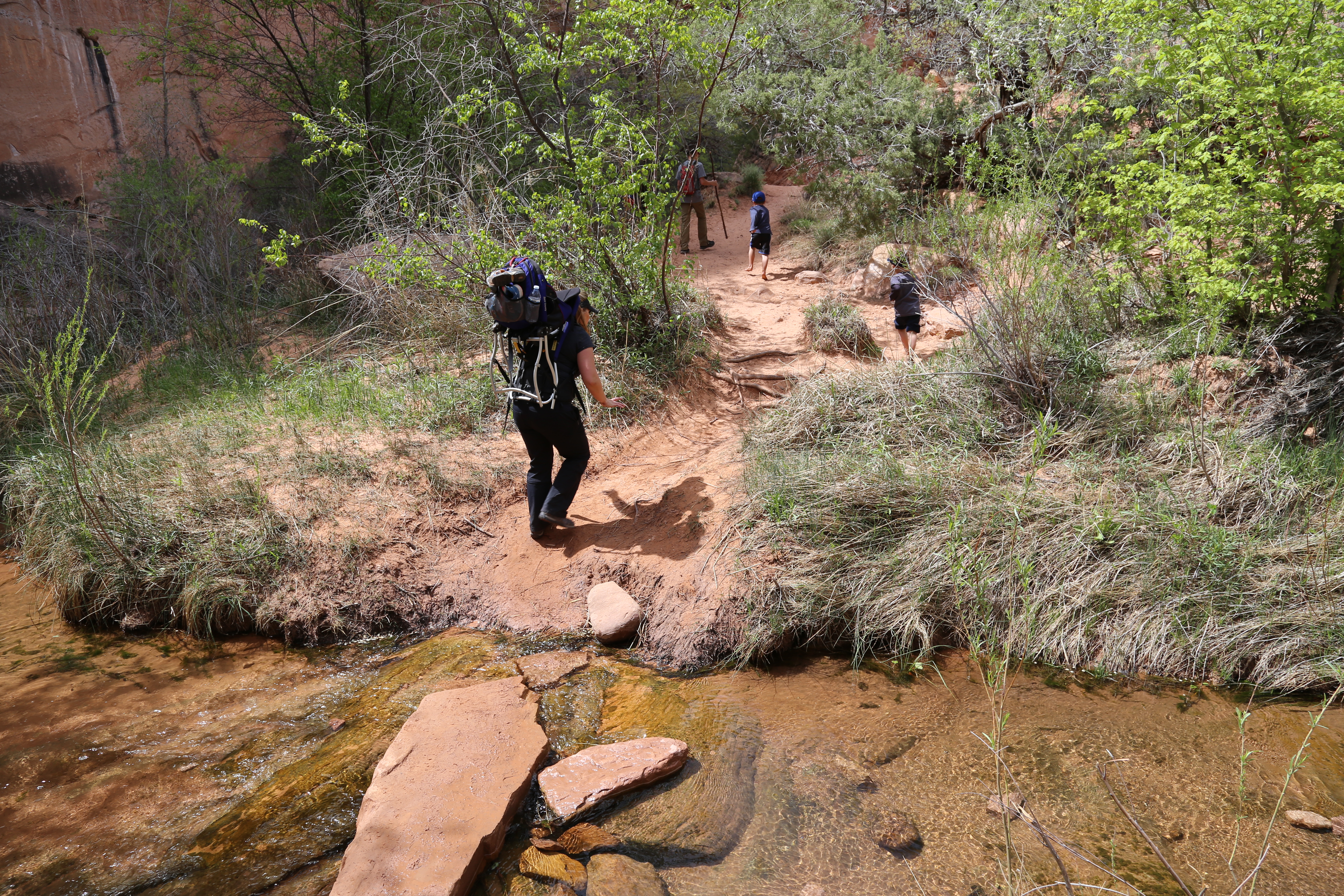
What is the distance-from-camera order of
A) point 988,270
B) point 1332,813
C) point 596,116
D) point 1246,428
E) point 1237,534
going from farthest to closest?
point 596,116 → point 988,270 → point 1246,428 → point 1237,534 → point 1332,813

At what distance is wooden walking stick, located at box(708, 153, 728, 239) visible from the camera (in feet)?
43.4

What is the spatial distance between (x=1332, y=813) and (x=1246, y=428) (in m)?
2.79

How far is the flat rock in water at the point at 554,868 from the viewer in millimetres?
2990

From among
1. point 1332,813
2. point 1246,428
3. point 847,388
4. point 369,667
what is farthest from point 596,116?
point 1332,813

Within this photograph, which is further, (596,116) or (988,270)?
(596,116)

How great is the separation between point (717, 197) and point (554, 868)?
11.5m

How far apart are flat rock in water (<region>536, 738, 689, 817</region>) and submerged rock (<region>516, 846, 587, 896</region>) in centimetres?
20

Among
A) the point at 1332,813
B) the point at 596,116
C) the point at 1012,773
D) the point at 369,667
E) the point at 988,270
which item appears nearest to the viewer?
the point at 1332,813

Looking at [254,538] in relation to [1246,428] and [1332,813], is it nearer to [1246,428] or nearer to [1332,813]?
[1332,813]

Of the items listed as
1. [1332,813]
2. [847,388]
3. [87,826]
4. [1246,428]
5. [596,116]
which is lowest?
[1332,813]

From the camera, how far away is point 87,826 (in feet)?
11.0

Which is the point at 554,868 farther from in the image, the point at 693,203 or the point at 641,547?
the point at 693,203

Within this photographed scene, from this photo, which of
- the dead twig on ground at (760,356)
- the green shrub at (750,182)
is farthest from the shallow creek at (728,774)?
the green shrub at (750,182)

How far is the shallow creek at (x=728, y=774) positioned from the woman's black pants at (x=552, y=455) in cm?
97
